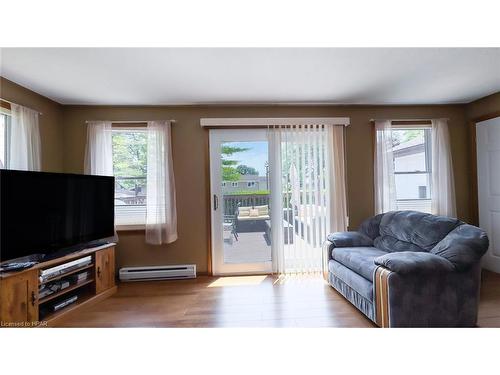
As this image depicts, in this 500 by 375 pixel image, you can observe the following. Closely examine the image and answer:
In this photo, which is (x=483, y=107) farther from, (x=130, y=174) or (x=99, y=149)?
(x=99, y=149)

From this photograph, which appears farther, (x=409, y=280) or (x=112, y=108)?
(x=112, y=108)

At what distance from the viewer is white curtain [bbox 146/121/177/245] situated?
3074 mm

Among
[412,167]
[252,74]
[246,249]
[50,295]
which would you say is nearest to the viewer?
[50,295]

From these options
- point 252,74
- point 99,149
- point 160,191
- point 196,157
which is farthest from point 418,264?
point 99,149

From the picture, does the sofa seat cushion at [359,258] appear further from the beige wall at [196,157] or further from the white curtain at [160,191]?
the white curtain at [160,191]

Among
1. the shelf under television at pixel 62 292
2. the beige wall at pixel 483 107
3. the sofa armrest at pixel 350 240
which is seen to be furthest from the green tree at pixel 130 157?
the beige wall at pixel 483 107

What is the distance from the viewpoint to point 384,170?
3283 mm

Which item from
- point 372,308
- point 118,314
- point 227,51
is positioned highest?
point 227,51

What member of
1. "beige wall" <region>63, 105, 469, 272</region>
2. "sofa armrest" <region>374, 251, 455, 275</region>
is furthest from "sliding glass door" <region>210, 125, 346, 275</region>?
"sofa armrest" <region>374, 251, 455, 275</region>

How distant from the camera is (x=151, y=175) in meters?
3.10

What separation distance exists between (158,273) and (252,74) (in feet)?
8.62

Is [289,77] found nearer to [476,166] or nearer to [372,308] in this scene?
[372,308]
